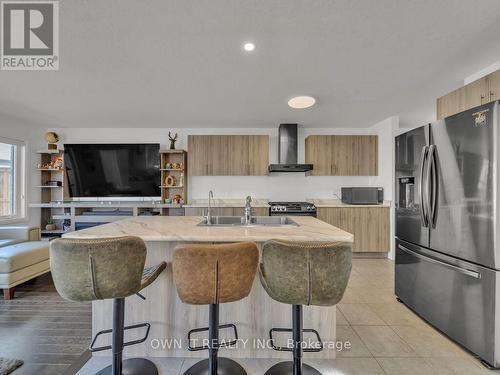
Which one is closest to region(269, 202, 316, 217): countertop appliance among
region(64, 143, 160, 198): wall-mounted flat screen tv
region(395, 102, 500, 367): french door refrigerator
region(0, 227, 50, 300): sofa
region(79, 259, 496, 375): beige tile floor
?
region(79, 259, 496, 375): beige tile floor

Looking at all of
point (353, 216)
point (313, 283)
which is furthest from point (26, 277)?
point (353, 216)

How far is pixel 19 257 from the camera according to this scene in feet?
8.95

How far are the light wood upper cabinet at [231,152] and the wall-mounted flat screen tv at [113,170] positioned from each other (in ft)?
2.88

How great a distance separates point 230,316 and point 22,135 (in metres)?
5.26

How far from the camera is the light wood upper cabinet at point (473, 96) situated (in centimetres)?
211

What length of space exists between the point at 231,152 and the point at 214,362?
3.58m

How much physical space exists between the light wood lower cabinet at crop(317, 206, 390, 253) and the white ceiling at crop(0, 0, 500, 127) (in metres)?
1.72

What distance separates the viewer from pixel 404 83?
2781 millimetres

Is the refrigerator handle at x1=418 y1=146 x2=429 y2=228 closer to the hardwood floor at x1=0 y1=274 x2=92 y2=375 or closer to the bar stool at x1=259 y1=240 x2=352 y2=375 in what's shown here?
the bar stool at x1=259 y1=240 x2=352 y2=375

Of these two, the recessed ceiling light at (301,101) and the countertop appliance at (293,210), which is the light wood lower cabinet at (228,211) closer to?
the countertop appliance at (293,210)

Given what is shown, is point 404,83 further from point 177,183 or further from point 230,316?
point 177,183

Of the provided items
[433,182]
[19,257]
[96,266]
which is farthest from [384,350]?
[19,257]

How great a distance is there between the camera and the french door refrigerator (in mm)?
1655

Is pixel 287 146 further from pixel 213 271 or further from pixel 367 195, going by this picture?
pixel 213 271
